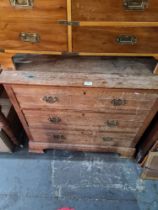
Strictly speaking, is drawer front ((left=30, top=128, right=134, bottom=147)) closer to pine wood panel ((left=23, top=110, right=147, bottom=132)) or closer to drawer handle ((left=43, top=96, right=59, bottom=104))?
pine wood panel ((left=23, top=110, right=147, bottom=132))

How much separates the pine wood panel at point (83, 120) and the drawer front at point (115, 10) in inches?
21.5

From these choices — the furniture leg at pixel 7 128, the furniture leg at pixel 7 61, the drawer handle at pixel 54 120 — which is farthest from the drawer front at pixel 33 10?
the furniture leg at pixel 7 128

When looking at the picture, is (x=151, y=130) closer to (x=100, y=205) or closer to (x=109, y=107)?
(x=109, y=107)

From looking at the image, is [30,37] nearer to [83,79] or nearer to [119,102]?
[83,79]

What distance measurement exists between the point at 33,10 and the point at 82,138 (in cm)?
94

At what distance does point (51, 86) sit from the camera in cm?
104

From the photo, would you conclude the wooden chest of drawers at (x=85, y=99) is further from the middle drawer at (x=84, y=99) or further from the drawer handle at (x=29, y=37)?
the drawer handle at (x=29, y=37)

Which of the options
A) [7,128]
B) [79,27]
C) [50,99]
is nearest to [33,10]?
→ [79,27]

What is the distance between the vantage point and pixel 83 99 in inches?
43.8

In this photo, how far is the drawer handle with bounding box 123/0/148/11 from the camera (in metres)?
0.75

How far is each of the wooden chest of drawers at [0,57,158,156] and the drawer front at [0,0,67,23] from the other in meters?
0.28

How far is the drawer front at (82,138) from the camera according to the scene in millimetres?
1425

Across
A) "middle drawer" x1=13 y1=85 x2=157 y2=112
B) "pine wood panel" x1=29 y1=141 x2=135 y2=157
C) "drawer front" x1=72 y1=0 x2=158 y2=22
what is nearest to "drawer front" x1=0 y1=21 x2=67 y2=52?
"drawer front" x1=72 y1=0 x2=158 y2=22

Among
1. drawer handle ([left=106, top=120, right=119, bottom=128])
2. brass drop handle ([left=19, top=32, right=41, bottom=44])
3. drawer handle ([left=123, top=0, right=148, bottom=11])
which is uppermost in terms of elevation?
drawer handle ([left=123, top=0, right=148, bottom=11])
